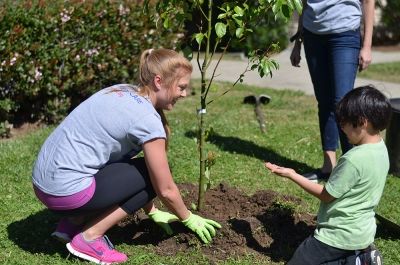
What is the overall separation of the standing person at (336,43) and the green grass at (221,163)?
0.57m

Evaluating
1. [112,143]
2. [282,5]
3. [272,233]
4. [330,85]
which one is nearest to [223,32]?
[282,5]

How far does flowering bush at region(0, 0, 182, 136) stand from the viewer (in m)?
5.77

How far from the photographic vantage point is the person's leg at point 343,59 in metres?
4.76

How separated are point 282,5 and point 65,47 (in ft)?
10.8

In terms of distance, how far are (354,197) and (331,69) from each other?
1827 mm

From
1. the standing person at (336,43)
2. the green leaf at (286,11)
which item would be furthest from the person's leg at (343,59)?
the green leaf at (286,11)

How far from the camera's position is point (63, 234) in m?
3.65

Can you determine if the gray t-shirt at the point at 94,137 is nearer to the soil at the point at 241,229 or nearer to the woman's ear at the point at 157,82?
the woman's ear at the point at 157,82

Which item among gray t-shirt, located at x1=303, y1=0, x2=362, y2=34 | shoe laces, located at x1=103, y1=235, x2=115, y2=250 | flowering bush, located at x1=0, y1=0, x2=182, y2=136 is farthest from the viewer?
flowering bush, located at x1=0, y1=0, x2=182, y2=136

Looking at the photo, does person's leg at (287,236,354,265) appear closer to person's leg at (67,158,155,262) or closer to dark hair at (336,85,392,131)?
dark hair at (336,85,392,131)

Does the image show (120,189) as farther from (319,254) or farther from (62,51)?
(62,51)

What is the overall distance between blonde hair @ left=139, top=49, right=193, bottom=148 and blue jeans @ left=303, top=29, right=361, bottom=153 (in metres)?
1.65

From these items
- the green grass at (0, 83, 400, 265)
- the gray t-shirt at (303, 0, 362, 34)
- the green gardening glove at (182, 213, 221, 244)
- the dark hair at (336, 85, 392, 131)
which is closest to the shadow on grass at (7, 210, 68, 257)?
the green grass at (0, 83, 400, 265)

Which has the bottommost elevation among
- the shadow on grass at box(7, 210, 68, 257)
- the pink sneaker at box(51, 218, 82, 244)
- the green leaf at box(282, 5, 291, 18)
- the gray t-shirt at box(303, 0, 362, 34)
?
the shadow on grass at box(7, 210, 68, 257)
